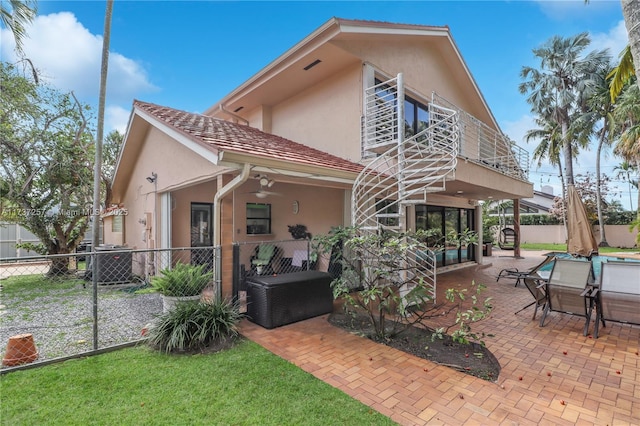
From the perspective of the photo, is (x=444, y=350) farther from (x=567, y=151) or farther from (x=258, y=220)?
(x=567, y=151)

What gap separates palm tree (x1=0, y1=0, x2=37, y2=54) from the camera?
332 inches

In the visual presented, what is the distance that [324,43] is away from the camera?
796 centimetres

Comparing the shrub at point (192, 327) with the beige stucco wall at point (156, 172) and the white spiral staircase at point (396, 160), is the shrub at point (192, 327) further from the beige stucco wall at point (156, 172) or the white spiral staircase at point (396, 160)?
the white spiral staircase at point (396, 160)

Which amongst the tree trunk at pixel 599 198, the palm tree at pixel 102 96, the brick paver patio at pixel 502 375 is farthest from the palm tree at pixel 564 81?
the palm tree at pixel 102 96

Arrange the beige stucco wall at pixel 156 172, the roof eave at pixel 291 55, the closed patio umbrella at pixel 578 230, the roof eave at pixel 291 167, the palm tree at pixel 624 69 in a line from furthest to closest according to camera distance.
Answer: the closed patio umbrella at pixel 578 230, the roof eave at pixel 291 55, the beige stucco wall at pixel 156 172, the palm tree at pixel 624 69, the roof eave at pixel 291 167

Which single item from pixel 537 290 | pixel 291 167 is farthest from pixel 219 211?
pixel 537 290

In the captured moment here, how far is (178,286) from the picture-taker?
5469 millimetres

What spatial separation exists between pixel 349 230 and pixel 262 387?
285cm

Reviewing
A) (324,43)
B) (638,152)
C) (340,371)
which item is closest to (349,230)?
(340,371)

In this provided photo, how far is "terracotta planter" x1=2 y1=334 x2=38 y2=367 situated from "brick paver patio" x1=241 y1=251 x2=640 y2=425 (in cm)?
287

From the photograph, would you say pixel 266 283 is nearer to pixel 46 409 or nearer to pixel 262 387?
pixel 262 387

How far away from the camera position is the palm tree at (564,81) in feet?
70.7

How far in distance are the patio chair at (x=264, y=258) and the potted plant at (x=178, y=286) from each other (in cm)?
336

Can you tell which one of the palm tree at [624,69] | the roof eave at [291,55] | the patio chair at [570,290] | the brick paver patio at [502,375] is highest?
the roof eave at [291,55]
